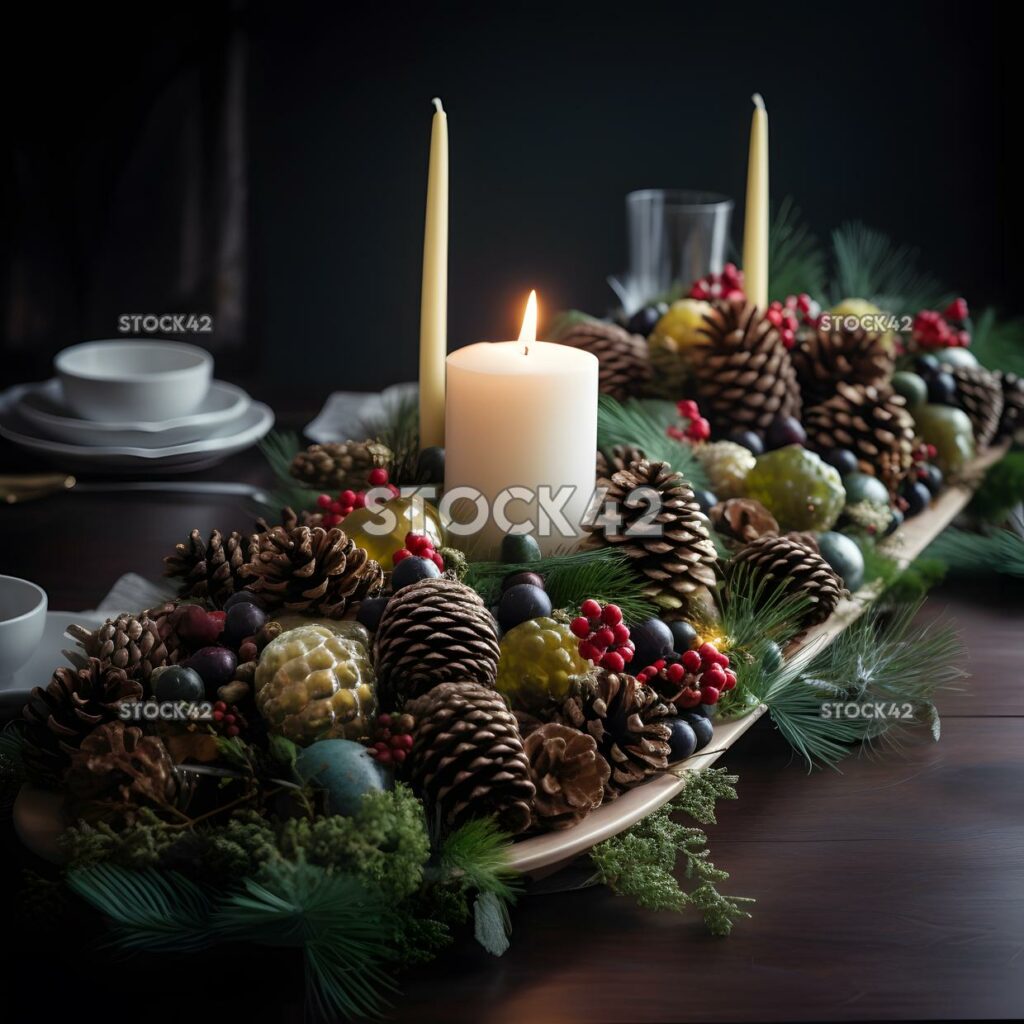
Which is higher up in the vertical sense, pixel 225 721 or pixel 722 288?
pixel 722 288

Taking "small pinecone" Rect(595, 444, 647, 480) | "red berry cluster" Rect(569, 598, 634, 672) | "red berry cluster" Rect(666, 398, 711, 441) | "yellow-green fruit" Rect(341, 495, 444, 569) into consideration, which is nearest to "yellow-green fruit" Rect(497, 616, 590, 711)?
"red berry cluster" Rect(569, 598, 634, 672)

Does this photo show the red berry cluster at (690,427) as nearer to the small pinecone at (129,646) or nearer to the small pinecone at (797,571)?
the small pinecone at (797,571)

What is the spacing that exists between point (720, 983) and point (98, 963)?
24 cm

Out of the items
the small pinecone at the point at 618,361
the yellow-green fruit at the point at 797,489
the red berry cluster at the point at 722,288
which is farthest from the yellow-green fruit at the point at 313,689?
the red berry cluster at the point at 722,288

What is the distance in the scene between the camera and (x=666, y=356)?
1049 mm

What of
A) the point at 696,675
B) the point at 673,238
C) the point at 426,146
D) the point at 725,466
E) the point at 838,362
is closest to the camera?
the point at 696,675

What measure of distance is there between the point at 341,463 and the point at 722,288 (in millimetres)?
379

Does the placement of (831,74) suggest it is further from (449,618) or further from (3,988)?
(3,988)

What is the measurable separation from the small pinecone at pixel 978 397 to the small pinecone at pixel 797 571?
Result: 0.38 m

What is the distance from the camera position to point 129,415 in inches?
44.8

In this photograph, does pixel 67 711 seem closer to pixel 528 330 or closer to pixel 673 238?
pixel 528 330

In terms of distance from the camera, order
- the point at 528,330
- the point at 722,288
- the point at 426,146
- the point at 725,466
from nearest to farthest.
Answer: the point at 528,330, the point at 725,466, the point at 722,288, the point at 426,146

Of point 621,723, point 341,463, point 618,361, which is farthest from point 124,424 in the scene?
point 621,723

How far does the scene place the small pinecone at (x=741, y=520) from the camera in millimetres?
854
